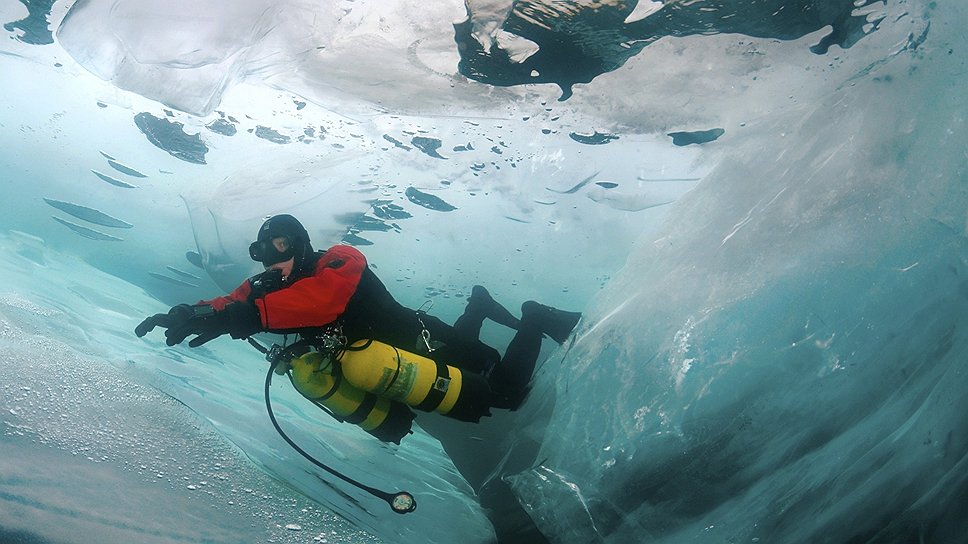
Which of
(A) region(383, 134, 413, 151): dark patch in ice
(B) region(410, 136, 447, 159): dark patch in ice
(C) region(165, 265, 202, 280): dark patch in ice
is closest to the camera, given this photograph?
(B) region(410, 136, 447, 159): dark patch in ice

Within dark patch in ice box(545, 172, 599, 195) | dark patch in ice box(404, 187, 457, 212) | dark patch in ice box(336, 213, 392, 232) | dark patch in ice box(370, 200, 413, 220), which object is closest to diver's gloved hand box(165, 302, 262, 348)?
dark patch in ice box(545, 172, 599, 195)

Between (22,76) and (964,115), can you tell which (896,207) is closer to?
(964,115)

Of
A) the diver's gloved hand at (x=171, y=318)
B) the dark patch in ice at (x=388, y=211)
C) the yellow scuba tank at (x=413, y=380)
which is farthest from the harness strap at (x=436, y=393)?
the dark patch in ice at (x=388, y=211)

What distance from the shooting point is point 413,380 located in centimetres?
480

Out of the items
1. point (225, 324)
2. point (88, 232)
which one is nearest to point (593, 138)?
point (225, 324)

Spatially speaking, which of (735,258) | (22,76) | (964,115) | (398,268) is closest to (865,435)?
(735,258)

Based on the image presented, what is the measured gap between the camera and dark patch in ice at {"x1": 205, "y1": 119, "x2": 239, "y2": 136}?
397 inches

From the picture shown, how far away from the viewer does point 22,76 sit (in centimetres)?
1086

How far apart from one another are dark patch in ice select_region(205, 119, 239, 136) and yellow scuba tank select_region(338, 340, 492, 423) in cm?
794

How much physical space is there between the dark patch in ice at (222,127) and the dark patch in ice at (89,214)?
10.2 m

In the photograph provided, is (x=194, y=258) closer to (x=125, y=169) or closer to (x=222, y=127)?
(x=125, y=169)

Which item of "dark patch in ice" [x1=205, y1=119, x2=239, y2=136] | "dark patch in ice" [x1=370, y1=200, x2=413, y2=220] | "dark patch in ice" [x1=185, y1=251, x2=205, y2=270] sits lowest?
"dark patch in ice" [x1=185, y1=251, x2=205, y2=270]

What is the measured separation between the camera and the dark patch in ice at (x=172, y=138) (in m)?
10.7

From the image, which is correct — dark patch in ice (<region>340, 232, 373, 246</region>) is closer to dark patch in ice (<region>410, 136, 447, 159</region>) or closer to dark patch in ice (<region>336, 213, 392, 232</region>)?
dark patch in ice (<region>336, 213, 392, 232</region>)
